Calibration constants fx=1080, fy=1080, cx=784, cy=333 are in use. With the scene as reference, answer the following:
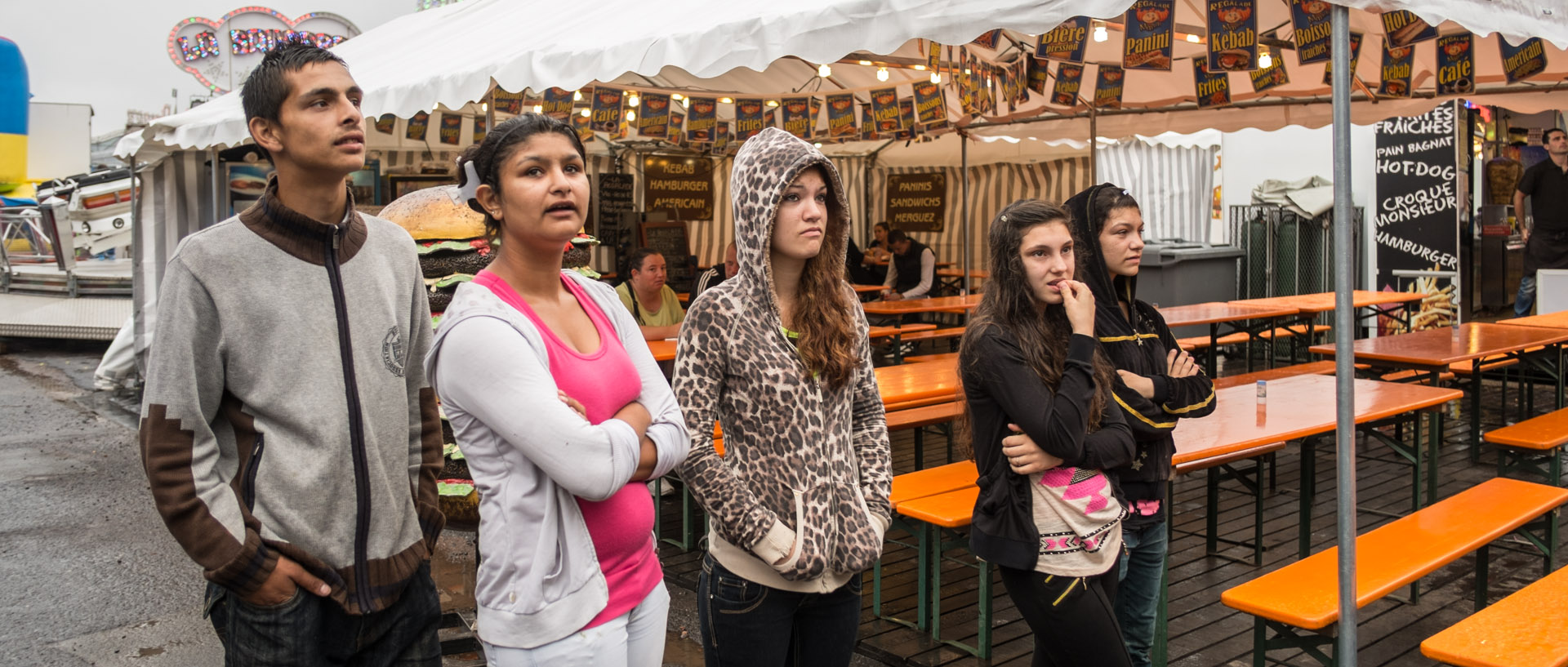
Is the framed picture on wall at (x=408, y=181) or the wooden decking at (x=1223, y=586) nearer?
the wooden decking at (x=1223, y=586)

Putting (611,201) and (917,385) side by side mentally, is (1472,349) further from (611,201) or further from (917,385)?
(611,201)

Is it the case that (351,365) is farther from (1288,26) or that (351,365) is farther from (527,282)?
(1288,26)

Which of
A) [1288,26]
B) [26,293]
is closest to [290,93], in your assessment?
[1288,26]

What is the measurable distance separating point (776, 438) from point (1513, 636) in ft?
7.04

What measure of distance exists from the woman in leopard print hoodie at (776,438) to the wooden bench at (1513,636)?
1605mm

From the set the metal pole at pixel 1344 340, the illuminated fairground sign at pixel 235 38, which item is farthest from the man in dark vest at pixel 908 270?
the metal pole at pixel 1344 340

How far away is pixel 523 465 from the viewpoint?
1848 mm

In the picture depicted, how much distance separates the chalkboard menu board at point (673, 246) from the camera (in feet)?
47.3

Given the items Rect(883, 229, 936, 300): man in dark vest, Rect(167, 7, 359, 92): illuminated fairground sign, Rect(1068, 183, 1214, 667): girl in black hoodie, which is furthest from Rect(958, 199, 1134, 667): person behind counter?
Rect(167, 7, 359, 92): illuminated fairground sign

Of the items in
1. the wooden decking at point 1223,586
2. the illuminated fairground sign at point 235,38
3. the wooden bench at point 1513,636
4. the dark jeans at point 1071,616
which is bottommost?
the wooden decking at point 1223,586

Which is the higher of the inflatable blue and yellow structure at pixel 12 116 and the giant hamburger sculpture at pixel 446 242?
the inflatable blue and yellow structure at pixel 12 116

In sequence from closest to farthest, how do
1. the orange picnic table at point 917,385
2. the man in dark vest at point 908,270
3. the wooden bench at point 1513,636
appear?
the wooden bench at point 1513,636, the orange picnic table at point 917,385, the man in dark vest at point 908,270

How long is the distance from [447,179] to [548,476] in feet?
35.1

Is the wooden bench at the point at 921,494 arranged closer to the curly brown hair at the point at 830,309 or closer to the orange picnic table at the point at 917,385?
the orange picnic table at the point at 917,385
